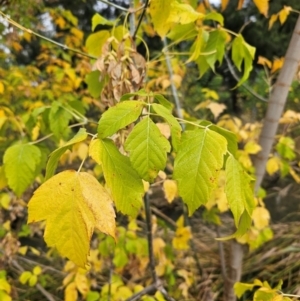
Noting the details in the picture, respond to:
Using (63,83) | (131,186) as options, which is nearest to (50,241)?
(131,186)

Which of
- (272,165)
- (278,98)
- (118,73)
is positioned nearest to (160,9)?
(118,73)

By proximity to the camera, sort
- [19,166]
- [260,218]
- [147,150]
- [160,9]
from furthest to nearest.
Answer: [260,218] → [19,166] → [160,9] → [147,150]

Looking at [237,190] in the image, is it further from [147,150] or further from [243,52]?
[243,52]

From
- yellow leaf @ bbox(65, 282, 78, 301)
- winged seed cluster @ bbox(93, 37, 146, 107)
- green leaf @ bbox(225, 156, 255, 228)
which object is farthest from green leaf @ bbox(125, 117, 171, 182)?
yellow leaf @ bbox(65, 282, 78, 301)

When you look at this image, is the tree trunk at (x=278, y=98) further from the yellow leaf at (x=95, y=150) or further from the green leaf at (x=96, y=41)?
the yellow leaf at (x=95, y=150)

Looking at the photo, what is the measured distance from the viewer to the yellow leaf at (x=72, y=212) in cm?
59

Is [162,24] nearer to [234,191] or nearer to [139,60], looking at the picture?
[139,60]

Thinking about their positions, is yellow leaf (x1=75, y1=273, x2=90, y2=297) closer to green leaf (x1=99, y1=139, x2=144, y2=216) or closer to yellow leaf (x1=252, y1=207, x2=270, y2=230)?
yellow leaf (x1=252, y1=207, x2=270, y2=230)

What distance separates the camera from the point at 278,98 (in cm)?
150

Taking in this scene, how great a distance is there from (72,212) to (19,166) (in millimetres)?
555

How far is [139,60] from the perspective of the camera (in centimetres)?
106

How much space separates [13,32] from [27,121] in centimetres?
62

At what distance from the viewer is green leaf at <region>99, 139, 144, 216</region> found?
0.69m

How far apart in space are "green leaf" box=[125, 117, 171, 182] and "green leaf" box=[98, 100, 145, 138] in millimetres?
33
